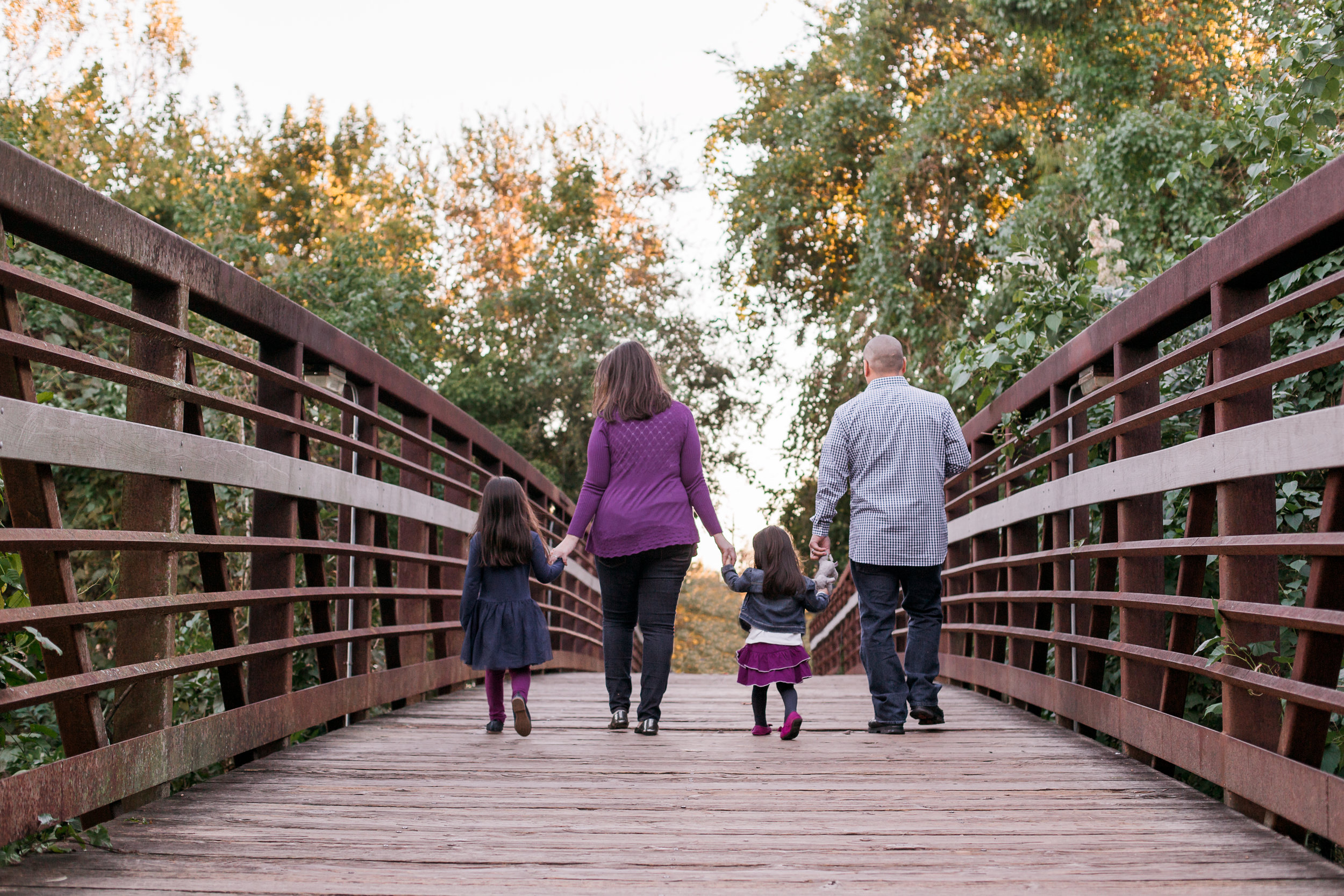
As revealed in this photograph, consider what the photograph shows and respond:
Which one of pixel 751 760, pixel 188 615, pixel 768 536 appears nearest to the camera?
pixel 751 760

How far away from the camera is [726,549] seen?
15.5 feet

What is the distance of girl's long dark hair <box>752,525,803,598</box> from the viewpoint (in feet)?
16.0

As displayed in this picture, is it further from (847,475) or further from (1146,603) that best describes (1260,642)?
(847,475)

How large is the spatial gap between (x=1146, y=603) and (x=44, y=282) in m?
2.90

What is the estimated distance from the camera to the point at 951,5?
18.1 metres

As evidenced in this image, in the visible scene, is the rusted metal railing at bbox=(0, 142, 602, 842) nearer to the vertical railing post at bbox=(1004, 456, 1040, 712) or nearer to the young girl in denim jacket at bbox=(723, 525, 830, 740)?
the young girl in denim jacket at bbox=(723, 525, 830, 740)

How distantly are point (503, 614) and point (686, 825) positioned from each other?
227 cm

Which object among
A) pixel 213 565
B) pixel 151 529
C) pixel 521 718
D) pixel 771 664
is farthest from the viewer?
pixel 771 664

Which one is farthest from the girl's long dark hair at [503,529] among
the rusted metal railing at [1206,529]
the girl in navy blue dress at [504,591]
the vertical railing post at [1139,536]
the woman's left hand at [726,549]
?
the vertical railing post at [1139,536]

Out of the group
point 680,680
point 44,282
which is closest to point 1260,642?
point 44,282

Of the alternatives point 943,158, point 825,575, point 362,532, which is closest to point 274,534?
point 362,532

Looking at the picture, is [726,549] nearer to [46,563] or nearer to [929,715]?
[929,715]

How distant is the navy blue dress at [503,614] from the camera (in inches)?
195

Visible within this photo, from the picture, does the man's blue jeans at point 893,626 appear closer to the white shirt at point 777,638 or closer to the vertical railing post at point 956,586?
the white shirt at point 777,638
